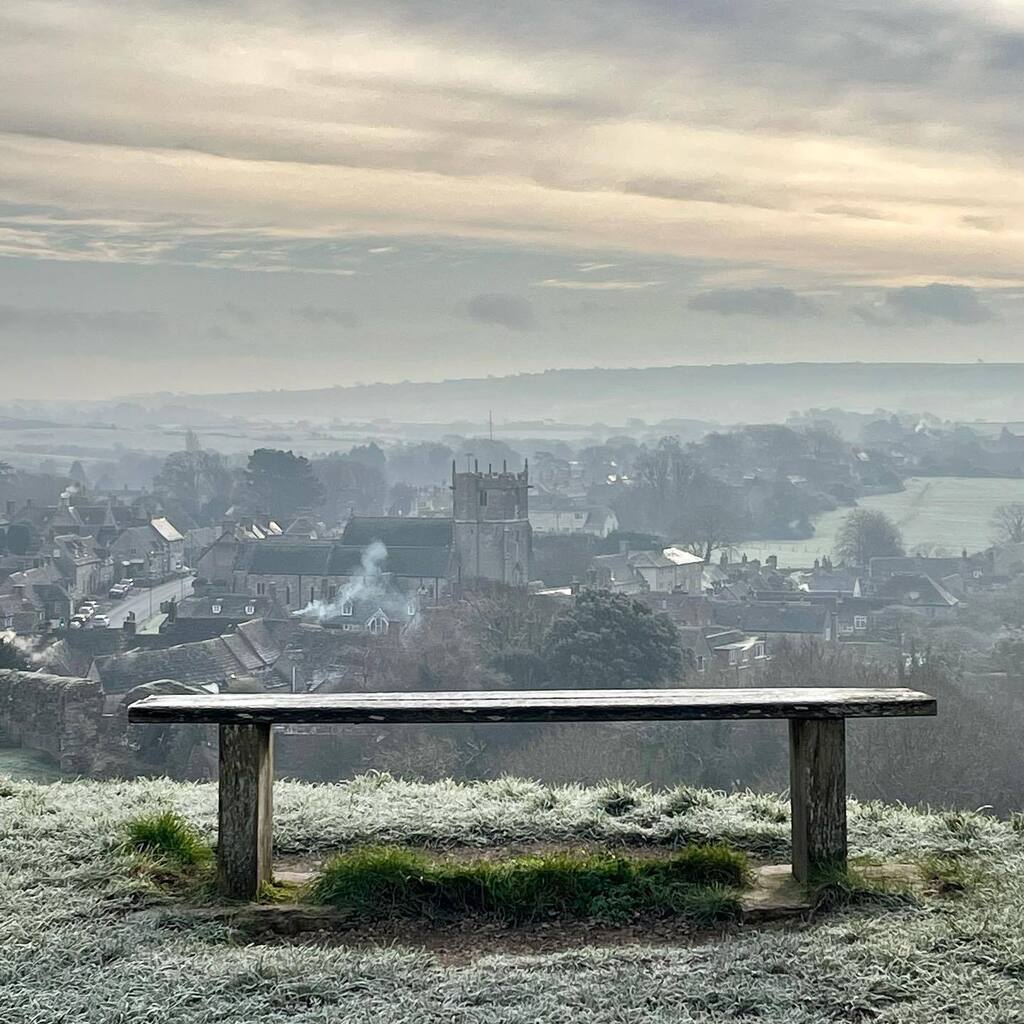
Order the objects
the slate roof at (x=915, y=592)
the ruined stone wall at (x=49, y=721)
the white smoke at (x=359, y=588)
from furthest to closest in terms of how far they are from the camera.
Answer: the white smoke at (x=359, y=588), the slate roof at (x=915, y=592), the ruined stone wall at (x=49, y=721)

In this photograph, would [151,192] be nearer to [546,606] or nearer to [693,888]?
[546,606]

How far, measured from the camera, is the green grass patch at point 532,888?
143 inches

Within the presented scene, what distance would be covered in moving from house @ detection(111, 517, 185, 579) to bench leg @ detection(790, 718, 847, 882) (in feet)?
78.5

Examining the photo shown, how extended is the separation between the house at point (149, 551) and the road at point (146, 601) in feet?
1.16

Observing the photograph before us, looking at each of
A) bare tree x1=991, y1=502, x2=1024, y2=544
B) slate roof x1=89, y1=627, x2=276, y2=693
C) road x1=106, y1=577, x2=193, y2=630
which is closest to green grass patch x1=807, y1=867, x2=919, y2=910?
slate roof x1=89, y1=627, x2=276, y2=693

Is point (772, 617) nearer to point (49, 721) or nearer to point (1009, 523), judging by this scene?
point (1009, 523)

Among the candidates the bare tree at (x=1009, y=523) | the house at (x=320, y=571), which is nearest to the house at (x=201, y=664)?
the house at (x=320, y=571)

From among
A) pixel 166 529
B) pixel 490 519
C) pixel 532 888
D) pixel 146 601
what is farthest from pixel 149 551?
pixel 532 888

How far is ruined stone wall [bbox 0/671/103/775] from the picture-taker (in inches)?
477

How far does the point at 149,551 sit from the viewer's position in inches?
1065

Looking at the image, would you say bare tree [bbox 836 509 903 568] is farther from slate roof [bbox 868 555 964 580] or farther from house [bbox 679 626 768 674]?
house [bbox 679 626 768 674]

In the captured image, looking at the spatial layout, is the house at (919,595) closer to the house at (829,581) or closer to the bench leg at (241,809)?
the house at (829,581)

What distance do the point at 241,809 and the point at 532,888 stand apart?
0.89 meters

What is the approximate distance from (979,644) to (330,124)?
1582 centimetres
